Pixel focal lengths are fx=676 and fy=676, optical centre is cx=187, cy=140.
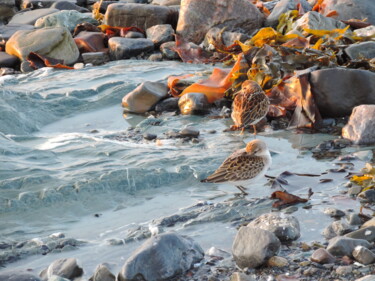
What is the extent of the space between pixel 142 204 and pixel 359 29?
225 inches

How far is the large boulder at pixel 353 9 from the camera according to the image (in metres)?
11.3

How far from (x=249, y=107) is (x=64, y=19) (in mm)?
7144

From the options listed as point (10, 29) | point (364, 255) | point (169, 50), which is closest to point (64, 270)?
point (364, 255)

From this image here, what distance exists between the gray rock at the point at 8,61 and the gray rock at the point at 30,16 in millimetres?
2635

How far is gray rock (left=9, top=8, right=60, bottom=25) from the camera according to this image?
1407cm

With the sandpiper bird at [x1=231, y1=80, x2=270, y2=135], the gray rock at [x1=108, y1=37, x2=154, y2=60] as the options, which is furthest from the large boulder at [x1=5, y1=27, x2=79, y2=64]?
the sandpiper bird at [x1=231, y1=80, x2=270, y2=135]

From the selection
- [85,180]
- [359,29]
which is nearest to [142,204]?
[85,180]

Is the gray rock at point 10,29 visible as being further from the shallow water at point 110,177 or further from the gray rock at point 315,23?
the gray rock at point 315,23

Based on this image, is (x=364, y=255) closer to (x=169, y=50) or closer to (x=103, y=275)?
(x=103, y=275)

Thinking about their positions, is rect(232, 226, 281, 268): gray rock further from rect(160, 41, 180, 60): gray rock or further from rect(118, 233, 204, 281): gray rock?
rect(160, 41, 180, 60): gray rock

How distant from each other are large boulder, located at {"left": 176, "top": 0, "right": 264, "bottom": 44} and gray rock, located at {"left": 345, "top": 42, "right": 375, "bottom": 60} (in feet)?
10.9

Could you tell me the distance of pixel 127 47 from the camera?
11.7 meters

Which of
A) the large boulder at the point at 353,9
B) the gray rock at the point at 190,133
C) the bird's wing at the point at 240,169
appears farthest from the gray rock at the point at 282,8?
the bird's wing at the point at 240,169

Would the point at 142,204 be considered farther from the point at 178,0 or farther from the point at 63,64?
the point at 178,0
